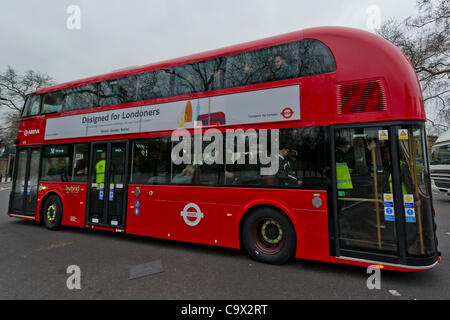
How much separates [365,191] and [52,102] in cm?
829

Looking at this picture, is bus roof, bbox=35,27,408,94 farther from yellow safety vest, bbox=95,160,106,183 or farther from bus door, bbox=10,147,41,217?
bus door, bbox=10,147,41,217

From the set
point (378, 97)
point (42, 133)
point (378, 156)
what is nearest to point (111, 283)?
point (378, 156)

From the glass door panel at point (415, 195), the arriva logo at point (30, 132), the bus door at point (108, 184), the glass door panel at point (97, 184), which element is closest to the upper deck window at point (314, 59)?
the glass door panel at point (415, 195)

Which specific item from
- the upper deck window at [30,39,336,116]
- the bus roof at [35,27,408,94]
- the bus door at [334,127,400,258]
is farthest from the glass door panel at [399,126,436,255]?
the upper deck window at [30,39,336,116]

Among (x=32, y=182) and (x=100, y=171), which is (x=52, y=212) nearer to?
(x=32, y=182)

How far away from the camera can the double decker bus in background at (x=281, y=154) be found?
11.3ft

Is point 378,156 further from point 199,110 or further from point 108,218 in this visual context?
point 108,218

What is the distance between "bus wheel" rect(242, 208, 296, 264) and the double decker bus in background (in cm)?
2

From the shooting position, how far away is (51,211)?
22.8 ft

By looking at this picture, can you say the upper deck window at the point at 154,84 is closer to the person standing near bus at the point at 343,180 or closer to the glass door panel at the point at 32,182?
the person standing near bus at the point at 343,180

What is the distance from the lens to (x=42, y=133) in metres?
7.13

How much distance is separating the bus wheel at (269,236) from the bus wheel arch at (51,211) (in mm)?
5533

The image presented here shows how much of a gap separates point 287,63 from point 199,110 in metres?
1.86

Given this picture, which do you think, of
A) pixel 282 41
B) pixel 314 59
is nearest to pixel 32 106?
pixel 282 41
